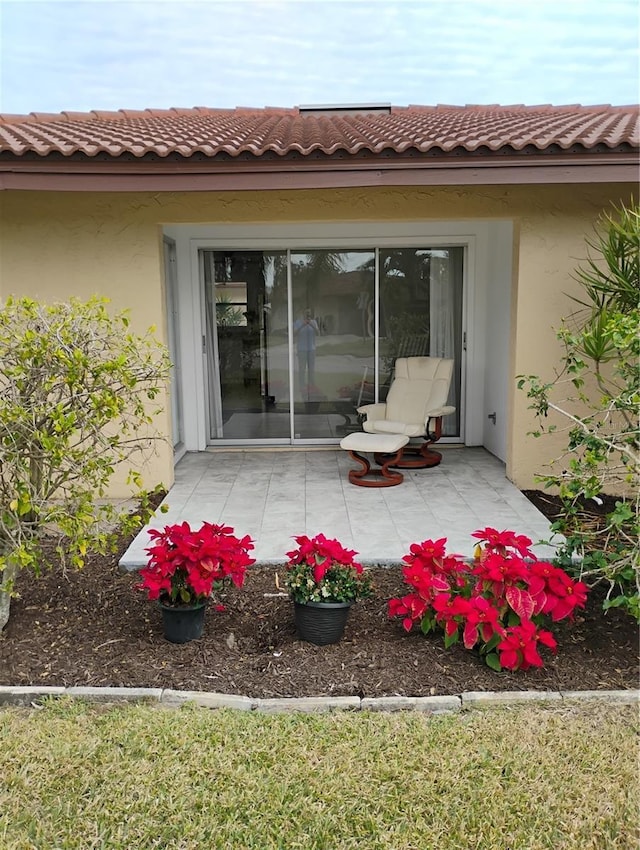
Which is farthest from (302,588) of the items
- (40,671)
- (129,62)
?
(129,62)

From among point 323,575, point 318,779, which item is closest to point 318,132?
point 323,575

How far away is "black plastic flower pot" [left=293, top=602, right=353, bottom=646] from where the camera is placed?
373 centimetres

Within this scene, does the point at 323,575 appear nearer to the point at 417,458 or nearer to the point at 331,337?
the point at 417,458

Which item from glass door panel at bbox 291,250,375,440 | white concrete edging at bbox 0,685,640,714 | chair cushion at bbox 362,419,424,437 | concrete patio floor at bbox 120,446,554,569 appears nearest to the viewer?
white concrete edging at bbox 0,685,640,714

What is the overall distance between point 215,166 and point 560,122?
4573 mm

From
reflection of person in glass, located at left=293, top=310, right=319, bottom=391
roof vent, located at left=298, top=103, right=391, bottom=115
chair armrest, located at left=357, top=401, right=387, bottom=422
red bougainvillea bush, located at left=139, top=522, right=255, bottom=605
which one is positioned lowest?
red bougainvillea bush, located at left=139, top=522, right=255, bottom=605

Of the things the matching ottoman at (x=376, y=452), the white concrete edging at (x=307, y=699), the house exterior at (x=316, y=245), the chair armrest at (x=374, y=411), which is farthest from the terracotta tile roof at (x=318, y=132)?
the white concrete edging at (x=307, y=699)

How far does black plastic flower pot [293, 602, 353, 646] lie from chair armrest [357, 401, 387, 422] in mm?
4081

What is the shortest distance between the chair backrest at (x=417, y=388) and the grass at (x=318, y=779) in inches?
191

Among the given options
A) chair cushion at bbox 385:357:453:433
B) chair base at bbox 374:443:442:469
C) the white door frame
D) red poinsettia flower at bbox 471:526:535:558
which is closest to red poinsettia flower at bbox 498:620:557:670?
red poinsettia flower at bbox 471:526:535:558

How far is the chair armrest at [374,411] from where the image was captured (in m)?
7.81

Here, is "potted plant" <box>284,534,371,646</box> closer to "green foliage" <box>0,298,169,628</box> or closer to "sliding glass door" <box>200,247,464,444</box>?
Answer: "green foliage" <box>0,298,169,628</box>

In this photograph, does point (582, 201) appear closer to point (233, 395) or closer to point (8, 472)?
point (233, 395)

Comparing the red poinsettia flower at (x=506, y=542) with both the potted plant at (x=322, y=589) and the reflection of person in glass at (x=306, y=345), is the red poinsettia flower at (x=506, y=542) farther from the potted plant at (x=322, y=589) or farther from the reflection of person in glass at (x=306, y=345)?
the reflection of person in glass at (x=306, y=345)
